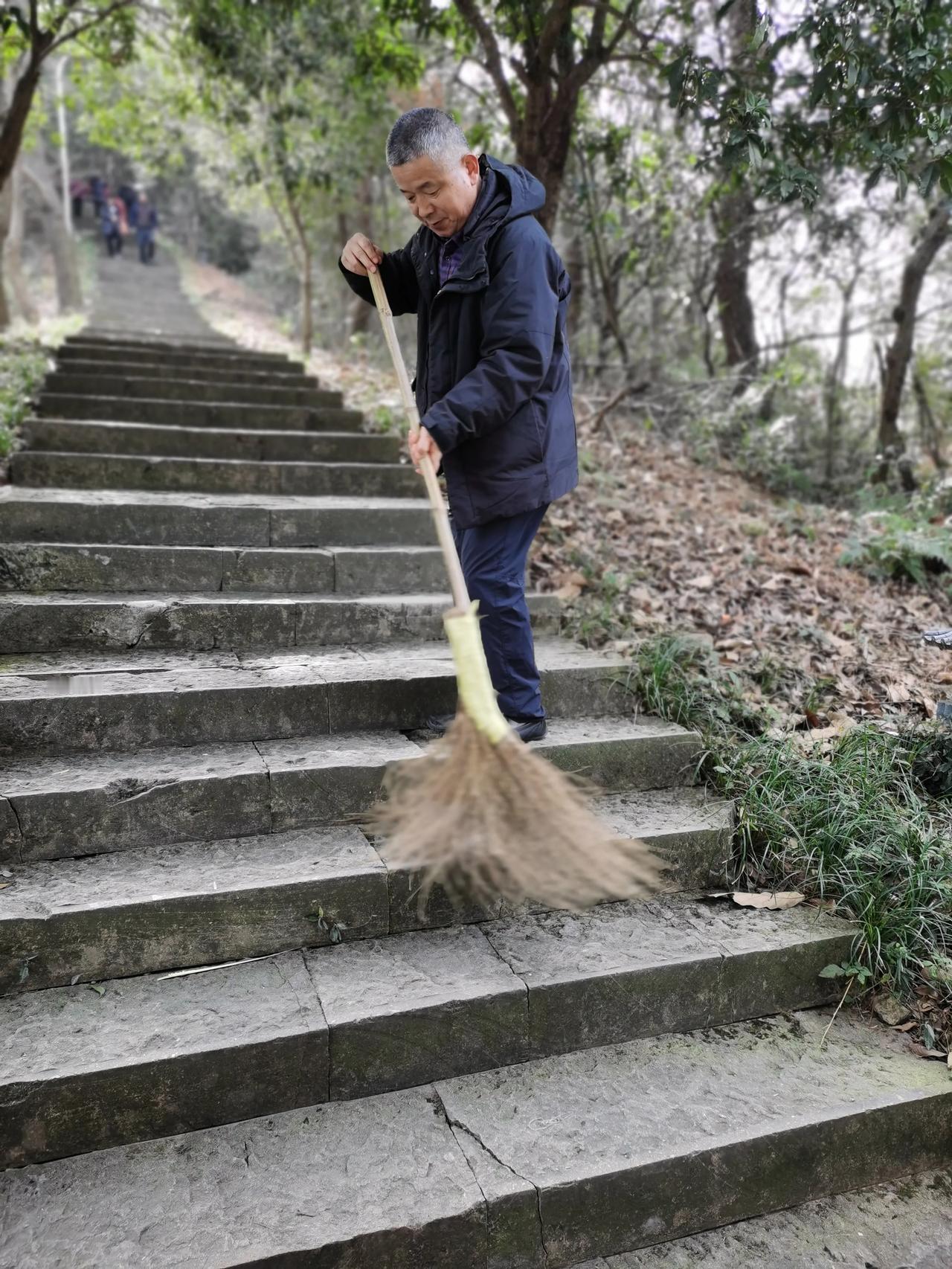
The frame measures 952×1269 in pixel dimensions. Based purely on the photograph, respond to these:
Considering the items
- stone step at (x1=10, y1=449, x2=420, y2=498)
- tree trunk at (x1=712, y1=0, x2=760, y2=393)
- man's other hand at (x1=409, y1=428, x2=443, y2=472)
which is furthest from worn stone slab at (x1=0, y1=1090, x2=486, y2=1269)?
tree trunk at (x1=712, y1=0, x2=760, y2=393)

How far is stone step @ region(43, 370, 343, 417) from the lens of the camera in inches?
270

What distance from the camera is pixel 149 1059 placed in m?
2.19

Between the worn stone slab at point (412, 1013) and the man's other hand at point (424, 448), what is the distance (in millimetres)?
1489

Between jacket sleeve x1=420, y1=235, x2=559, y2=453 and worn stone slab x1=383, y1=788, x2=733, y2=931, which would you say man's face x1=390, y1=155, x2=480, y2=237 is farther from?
worn stone slab x1=383, y1=788, x2=733, y2=931

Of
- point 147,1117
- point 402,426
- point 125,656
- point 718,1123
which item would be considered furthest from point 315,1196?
point 402,426

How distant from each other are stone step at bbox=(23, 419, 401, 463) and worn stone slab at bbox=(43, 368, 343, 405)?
781mm

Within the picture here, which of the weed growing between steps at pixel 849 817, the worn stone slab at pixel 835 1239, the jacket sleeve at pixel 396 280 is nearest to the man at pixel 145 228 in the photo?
the jacket sleeve at pixel 396 280

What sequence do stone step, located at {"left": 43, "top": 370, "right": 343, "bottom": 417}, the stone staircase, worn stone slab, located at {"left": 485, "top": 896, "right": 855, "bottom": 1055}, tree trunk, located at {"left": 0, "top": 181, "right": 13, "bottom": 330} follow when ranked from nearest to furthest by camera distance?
the stone staircase, worn stone slab, located at {"left": 485, "top": 896, "right": 855, "bottom": 1055}, stone step, located at {"left": 43, "top": 370, "right": 343, "bottom": 417}, tree trunk, located at {"left": 0, "top": 181, "right": 13, "bottom": 330}

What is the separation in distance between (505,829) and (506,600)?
1.09 metres

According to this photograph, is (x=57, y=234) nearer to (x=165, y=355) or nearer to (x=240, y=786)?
(x=165, y=355)

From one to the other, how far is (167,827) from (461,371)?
180 centimetres

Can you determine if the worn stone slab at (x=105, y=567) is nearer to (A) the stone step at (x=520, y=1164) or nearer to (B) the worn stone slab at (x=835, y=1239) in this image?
(A) the stone step at (x=520, y=1164)

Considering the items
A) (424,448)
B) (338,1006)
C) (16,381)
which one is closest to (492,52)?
(16,381)

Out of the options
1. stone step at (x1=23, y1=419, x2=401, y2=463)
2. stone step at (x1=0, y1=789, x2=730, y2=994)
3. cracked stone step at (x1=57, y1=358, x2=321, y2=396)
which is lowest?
stone step at (x1=0, y1=789, x2=730, y2=994)
